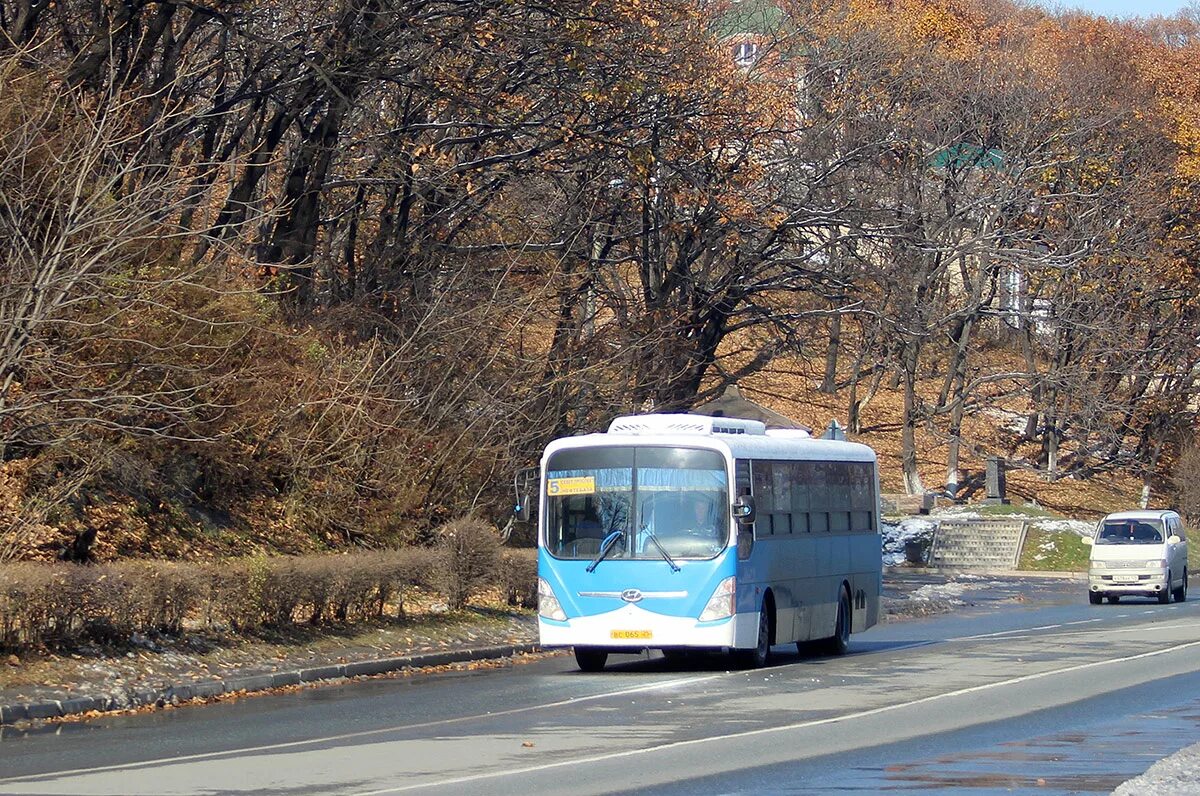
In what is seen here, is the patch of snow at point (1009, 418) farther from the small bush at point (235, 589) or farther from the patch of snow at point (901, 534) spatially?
the small bush at point (235, 589)

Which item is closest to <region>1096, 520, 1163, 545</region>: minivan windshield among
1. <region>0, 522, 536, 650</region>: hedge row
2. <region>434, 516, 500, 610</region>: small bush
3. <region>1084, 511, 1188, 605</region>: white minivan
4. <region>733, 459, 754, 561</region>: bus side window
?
<region>1084, 511, 1188, 605</region>: white minivan

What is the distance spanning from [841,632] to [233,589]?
8265 millimetres

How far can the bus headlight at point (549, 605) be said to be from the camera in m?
19.3

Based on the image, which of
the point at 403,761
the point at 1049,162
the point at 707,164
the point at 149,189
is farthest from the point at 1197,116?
the point at 403,761

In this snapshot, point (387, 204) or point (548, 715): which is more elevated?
→ point (387, 204)

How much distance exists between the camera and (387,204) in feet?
103

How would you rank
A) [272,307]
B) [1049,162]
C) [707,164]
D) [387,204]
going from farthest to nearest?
1. [1049,162]
2. [707,164]
3. [387,204]
4. [272,307]

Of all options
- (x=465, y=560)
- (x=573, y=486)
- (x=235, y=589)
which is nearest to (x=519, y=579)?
(x=465, y=560)

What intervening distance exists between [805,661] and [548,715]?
704 centimetres

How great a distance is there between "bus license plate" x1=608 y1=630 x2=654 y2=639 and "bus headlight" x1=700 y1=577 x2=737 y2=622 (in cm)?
63

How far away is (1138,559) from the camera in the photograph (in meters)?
34.3

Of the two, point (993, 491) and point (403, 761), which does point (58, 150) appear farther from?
point (993, 491)

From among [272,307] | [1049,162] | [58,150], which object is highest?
[1049,162]

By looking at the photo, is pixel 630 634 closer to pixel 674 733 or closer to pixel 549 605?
pixel 549 605
